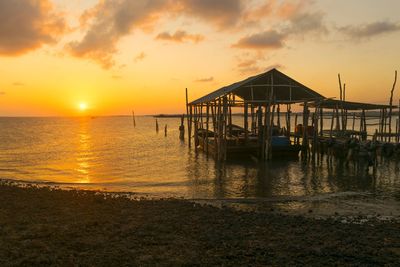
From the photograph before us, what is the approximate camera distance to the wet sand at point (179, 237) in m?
Answer: 6.74

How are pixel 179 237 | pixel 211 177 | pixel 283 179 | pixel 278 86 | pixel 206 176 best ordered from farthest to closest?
pixel 278 86
pixel 206 176
pixel 211 177
pixel 283 179
pixel 179 237

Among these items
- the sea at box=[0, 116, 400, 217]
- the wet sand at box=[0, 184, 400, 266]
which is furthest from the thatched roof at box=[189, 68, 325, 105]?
the wet sand at box=[0, 184, 400, 266]

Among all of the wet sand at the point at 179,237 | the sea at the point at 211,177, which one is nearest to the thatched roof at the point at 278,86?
the sea at the point at 211,177

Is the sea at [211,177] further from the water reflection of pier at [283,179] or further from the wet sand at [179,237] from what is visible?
the wet sand at [179,237]

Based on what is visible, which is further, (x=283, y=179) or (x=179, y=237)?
(x=283, y=179)

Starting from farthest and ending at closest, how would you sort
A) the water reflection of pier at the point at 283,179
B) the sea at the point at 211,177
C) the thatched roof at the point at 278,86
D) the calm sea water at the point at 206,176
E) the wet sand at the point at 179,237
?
the thatched roof at the point at 278,86 → the calm sea water at the point at 206,176 → the sea at the point at 211,177 → the water reflection of pier at the point at 283,179 → the wet sand at the point at 179,237

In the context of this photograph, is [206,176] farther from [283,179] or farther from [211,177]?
[283,179]

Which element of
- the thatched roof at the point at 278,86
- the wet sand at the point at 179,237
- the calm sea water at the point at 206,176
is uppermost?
the thatched roof at the point at 278,86

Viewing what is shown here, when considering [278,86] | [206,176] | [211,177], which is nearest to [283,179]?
[211,177]

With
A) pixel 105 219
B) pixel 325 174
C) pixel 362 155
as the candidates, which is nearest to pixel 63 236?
pixel 105 219

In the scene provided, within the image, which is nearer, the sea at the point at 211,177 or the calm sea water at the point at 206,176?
the sea at the point at 211,177

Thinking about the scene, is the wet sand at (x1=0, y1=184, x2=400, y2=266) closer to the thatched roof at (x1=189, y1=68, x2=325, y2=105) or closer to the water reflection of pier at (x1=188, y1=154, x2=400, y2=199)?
the water reflection of pier at (x1=188, y1=154, x2=400, y2=199)

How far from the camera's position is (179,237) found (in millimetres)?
8078

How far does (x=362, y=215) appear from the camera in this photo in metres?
10.9
